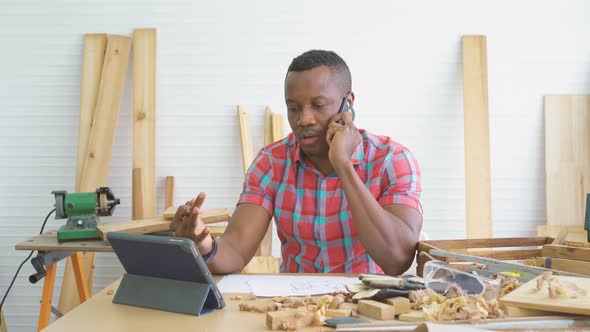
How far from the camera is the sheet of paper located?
1.72m

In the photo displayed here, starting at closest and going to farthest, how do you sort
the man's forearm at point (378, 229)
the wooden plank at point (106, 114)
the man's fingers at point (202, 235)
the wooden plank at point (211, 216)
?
the man's fingers at point (202, 235) < the man's forearm at point (378, 229) < the wooden plank at point (211, 216) < the wooden plank at point (106, 114)

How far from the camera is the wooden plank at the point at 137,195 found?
4.07 m

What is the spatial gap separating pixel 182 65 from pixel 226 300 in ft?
9.01

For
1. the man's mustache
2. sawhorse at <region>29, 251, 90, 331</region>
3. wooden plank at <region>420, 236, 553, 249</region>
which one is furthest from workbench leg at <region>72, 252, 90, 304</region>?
wooden plank at <region>420, 236, 553, 249</region>

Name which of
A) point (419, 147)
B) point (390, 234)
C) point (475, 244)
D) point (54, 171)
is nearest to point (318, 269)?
point (390, 234)

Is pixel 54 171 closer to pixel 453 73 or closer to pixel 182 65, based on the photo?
pixel 182 65

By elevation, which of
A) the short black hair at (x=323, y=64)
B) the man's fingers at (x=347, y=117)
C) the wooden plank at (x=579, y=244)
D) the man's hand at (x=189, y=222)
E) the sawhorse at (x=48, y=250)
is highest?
the short black hair at (x=323, y=64)

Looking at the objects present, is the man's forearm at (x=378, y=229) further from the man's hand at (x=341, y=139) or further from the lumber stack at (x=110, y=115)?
the lumber stack at (x=110, y=115)

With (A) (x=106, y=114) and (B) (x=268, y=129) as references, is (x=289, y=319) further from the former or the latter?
(A) (x=106, y=114)

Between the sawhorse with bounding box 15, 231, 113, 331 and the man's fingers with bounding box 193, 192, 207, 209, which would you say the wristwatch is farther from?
the sawhorse with bounding box 15, 231, 113, 331

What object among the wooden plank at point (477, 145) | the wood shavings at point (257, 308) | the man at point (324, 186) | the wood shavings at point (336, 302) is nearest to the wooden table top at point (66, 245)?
the man at point (324, 186)

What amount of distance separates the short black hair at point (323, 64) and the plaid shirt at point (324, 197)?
8.7 inches

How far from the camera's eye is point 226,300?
1643 mm

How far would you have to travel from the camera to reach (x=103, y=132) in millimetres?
4098
